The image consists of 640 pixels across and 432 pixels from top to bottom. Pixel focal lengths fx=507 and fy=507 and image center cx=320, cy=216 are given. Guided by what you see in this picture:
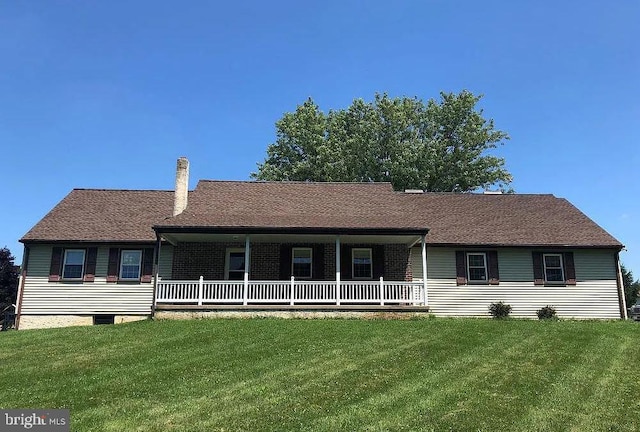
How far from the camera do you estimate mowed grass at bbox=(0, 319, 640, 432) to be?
23.2ft

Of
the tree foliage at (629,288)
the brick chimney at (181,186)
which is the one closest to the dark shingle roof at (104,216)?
the brick chimney at (181,186)

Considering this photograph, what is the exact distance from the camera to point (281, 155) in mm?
40125

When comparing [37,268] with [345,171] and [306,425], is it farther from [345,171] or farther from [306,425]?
[345,171]

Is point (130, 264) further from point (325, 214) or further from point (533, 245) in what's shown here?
point (533, 245)

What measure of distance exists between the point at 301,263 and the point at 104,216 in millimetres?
9173

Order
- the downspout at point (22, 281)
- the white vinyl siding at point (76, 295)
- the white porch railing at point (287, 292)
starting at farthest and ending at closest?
the white vinyl siding at point (76, 295) → the downspout at point (22, 281) → the white porch railing at point (287, 292)

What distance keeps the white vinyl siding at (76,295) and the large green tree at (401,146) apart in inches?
753

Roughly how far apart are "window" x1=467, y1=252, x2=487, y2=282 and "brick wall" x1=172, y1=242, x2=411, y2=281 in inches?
105

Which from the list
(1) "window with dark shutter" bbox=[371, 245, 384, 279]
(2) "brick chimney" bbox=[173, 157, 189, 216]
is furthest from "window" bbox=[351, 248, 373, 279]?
(2) "brick chimney" bbox=[173, 157, 189, 216]

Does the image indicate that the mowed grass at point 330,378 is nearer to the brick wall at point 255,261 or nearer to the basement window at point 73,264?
the brick wall at point 255,261

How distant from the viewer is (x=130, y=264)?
2100 centimetres

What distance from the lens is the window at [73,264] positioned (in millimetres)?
20734

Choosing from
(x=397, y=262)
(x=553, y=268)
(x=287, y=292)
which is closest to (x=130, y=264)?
(x=287, y=292)

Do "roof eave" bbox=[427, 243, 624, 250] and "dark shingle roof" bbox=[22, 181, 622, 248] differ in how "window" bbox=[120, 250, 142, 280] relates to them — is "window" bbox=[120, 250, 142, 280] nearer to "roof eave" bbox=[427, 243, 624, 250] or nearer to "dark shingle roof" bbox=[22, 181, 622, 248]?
"dark shingle roof" bbox=[22, 181, 622, 248]
